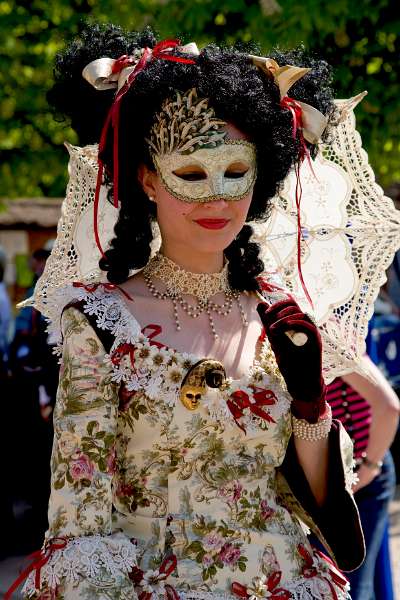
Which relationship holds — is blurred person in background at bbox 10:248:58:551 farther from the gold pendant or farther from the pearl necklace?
the gold pendant

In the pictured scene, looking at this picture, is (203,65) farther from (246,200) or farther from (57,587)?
(57,587)

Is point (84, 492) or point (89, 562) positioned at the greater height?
point (84, 492)

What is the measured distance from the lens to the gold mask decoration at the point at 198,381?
2533 millimetres

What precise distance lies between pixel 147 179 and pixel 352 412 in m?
1.64

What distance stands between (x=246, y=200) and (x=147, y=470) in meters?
0.67

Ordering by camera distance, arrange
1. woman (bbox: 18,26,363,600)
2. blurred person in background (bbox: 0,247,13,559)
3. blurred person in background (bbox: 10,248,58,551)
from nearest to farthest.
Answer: woman (bbox: 18,26,363,600) < blurred person in background (bbox: 10,248,58,551) < blurred person in background (bbox: 0,247,13,559)

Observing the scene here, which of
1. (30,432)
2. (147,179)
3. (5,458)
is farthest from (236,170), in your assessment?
(5,458)

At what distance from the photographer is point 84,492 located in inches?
94.5

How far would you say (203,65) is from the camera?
260cm

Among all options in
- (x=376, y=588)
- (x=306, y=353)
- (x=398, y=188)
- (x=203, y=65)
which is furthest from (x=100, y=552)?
(x=398, y=188)

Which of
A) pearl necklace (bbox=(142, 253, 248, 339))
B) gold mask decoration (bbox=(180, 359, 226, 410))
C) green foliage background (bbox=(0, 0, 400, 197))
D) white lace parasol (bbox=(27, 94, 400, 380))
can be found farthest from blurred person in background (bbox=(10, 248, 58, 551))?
gold mask decoration (bbox=(180, 359, 226, 410))

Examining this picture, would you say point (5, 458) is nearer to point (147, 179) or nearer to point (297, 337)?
point (147, 179)

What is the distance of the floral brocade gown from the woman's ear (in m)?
0.29

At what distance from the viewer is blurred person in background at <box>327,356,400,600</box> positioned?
3900 mm
